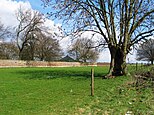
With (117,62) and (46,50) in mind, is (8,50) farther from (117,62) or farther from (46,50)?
(117,62)

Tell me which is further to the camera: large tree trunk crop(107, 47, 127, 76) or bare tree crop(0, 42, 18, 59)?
bare tree crop(0, 42, 18, 59)

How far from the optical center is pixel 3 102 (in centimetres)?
1037

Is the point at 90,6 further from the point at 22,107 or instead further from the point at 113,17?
→ the point at 22,107

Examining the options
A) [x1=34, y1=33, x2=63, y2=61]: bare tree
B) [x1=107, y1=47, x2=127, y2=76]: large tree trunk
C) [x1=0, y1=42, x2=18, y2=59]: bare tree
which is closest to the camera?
[x1=107, y1=47, x2=127, y2=76]: large tree trunk

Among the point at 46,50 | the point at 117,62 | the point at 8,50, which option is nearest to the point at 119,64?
the point at 117,62

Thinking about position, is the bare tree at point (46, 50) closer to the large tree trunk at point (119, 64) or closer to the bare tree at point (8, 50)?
the bare tree at point (8, 50)

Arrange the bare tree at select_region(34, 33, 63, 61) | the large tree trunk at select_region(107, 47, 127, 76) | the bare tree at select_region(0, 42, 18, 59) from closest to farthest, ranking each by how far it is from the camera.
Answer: the large tree trunk at select_region(107, 47, 127, 76), the bare tree at select_region(0, 42, 18, 59), the bare tree at select_region(34, 33, 63, 61)

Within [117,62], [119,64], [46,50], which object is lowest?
[119,64]

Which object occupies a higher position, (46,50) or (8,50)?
(46,50)

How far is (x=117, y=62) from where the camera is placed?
84.9 ft

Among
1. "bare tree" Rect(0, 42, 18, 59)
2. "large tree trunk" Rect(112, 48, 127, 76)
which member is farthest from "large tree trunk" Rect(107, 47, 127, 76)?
"bare tree" Rect(0, 42, 18, 59)

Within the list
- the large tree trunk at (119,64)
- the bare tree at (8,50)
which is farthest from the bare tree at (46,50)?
the large tree trunk at (119,64)

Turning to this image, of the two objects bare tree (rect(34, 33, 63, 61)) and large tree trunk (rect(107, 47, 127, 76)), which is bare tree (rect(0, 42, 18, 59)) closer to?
bare tree (rect(34, 33, 63, 61))

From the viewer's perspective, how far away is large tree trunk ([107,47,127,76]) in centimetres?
2528
